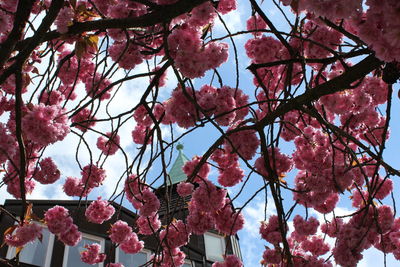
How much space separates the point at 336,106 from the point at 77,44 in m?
1.97

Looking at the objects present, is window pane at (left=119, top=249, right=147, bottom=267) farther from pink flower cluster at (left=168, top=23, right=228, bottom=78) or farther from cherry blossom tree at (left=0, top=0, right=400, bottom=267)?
pink flower cluster at (left=168, top=23, right=228, bottom=78)

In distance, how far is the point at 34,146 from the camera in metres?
3.23

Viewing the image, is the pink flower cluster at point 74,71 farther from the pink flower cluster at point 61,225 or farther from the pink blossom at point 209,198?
the pink blossom at point 209,198

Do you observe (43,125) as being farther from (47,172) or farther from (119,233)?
(119,233)

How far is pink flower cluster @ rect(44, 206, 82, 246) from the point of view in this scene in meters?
3.89

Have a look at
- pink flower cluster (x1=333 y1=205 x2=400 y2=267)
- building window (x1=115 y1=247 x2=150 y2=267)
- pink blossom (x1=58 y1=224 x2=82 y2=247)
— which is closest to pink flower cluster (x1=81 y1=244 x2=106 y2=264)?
pink blossom (x1=58 y1=224 x2=82 y2=247)

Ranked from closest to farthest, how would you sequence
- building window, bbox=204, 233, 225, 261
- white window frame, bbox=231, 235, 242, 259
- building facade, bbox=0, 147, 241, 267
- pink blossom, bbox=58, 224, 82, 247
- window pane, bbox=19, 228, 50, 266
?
pink blossom, bbox=58, 224, 82, 247, window pane, bbox=19, 228, 50, 266, building facade, bbox=0, 147, 241, 267, building window, bbox=204, 233, 225, 261, white window frame, bbox=231, 235, 242, 259

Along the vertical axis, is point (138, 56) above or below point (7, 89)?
below

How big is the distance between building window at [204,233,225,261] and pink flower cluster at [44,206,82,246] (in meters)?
9.95

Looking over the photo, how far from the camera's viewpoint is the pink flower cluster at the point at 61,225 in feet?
12.8

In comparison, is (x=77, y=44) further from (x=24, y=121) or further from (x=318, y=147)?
(x=318, y=147)

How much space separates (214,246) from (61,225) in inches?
417

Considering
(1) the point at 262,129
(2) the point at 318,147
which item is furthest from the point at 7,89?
(2) the point at 318,147

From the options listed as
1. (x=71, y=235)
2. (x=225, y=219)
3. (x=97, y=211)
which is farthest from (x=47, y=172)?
(x=225, y=219)
